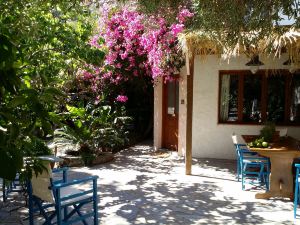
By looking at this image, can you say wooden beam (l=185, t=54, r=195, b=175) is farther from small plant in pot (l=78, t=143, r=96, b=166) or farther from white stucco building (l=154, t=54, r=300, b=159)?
small plant in pot (l=78, t=143, r=96, b=166)

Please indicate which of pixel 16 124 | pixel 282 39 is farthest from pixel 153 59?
pixel 16 124

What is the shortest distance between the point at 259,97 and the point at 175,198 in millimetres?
4542

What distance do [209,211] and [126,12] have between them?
693 centimetres

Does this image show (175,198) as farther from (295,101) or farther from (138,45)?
(138,45)

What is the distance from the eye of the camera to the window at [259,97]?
9.33 m

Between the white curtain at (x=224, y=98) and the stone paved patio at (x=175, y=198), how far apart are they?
1381 mm

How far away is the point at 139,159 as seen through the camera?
32.4ft

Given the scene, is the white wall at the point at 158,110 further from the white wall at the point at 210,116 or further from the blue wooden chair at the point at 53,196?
the blue wooden chair at the point at 53,196

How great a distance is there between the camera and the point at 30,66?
11.6ft

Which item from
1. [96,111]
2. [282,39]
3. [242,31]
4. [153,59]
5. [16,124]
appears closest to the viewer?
[16,124]

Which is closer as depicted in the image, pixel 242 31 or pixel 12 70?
pixel 12 70

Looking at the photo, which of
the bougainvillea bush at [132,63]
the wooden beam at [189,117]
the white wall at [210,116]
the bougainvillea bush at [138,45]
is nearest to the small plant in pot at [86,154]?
the bougainvillea bush at [132,63]

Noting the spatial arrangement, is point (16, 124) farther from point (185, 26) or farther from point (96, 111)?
point (96, 111)

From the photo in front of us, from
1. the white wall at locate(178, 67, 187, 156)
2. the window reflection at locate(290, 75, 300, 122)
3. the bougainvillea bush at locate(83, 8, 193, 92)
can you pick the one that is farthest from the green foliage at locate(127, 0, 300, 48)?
the white wall at locate(178, 67, 187, 156)
